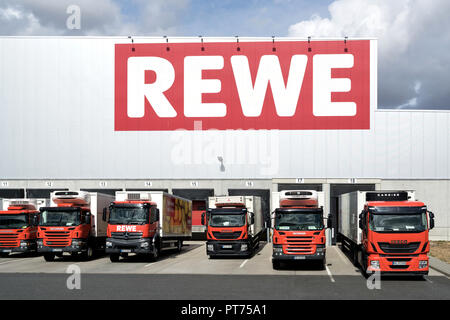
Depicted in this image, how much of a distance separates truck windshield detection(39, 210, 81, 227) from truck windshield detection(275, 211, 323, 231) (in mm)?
10348

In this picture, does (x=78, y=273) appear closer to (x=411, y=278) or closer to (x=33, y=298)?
(x=33, y=298)

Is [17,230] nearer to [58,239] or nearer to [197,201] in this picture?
[58,239]

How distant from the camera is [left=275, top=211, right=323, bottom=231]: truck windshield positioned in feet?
76.9

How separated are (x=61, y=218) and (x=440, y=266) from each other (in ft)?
59.6

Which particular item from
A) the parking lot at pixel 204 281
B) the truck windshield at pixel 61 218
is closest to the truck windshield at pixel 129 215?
the truck windshield at pixel 61 218

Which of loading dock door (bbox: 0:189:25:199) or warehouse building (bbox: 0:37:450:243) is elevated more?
warehouse building (bbox: 0:37:450:243)

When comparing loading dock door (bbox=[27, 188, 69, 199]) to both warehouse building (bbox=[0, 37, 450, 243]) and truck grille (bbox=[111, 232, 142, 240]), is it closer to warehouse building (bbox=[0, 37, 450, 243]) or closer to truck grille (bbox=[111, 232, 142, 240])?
warehouse building (bbox=[0, 37, 450, 243])

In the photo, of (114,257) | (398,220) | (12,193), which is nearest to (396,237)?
(398,220)

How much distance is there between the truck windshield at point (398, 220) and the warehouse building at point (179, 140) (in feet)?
73.1

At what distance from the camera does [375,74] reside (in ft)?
143

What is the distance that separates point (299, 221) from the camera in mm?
23641

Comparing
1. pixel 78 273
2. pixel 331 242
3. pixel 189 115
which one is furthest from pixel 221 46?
pixel 78 273

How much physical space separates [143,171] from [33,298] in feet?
96.2

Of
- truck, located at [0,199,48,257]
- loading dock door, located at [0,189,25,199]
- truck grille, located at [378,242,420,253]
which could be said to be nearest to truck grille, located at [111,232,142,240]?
truck, located at [0,199,48,257]
